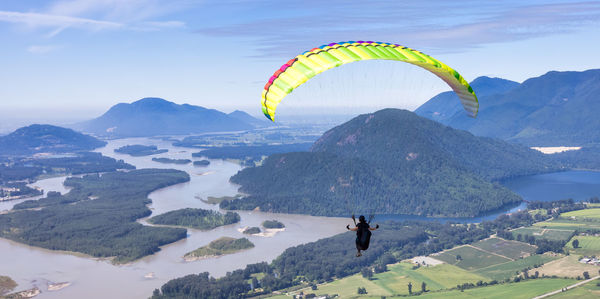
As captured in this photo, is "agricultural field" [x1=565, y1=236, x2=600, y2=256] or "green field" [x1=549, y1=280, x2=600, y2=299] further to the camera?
"agricultural field" [x1=565, y1=236, x2=600, y2=256]

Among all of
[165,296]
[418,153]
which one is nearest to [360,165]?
[418,153]

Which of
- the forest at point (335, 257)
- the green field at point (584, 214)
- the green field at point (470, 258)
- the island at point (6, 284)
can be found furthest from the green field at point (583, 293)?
the island at point (6, 284)

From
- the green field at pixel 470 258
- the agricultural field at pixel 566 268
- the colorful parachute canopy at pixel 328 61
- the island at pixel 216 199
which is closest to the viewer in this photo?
the colorful parachute canopy at pixel 328 61

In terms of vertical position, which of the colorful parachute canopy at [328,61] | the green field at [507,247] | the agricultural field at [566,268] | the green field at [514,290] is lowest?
the green field at [514,290]

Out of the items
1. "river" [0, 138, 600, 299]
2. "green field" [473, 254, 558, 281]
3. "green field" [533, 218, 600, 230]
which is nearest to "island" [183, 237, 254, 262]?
"river" [0, 138, 600, 299]

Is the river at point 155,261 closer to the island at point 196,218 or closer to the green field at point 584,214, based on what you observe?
the island at point 196,218

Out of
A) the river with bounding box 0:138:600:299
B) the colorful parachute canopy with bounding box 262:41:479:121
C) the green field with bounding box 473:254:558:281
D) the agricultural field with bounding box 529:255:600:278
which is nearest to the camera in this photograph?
the colorful parachute canopy with bounding box 262:41:479:121

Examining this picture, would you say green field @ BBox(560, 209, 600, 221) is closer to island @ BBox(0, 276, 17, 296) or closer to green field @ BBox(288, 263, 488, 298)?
green field @ BBox(288, 263, 488, 298)
